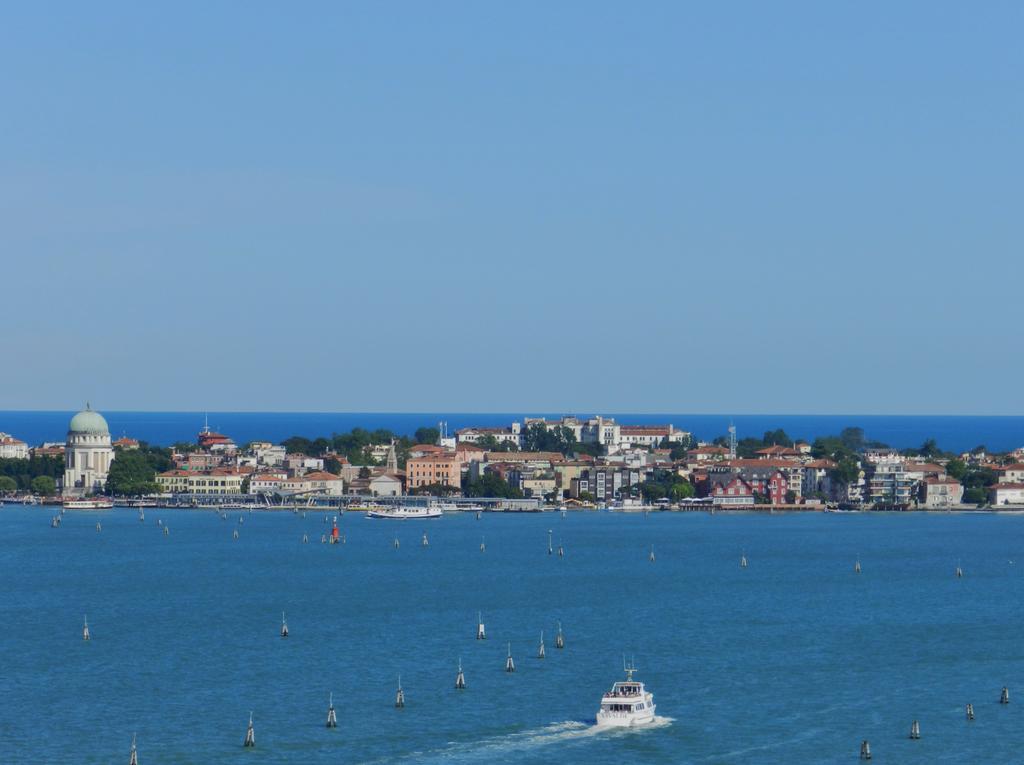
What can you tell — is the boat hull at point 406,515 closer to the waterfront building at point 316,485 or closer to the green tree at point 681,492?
the waterfront building at point 316,485

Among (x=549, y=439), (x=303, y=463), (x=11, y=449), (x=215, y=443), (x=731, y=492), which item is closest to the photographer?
(x=731, y=492)

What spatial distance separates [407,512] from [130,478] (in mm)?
19678

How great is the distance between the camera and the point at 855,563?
63.2 metres

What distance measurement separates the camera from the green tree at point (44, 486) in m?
108

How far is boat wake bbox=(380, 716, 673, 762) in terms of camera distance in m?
29.9

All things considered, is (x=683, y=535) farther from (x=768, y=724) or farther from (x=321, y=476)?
(x=768, y=724)

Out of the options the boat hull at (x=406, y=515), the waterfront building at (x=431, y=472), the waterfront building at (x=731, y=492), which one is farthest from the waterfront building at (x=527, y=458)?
the boat hull at (x=406, y=515)

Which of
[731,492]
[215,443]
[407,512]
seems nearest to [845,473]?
[731,492]

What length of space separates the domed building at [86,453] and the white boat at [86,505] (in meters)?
9.64

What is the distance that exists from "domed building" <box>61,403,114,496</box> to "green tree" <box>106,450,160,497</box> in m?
3.23

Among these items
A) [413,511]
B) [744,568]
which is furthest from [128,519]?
[744,568]

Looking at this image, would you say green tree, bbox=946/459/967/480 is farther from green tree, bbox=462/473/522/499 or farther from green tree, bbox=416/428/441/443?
green tree, bbox=416/428/441/443

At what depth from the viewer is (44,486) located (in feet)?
357

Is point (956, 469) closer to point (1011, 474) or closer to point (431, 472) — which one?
point (1011, 474)
